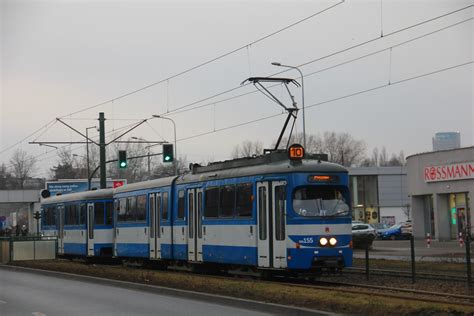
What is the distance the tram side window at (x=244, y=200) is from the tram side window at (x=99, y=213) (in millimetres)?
12205

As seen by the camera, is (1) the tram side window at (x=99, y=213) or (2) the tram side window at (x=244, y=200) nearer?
(2) the tram side window at (x=244, y=200)

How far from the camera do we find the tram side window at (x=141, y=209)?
87.5 ft

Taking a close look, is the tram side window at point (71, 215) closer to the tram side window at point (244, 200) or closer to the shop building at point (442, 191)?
the tram side window at point (244, 200)

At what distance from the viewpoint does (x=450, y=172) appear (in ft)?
157

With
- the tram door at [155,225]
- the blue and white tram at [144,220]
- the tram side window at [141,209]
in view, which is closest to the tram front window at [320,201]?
the blue and white tram at [144,220]

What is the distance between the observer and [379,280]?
1950 cm

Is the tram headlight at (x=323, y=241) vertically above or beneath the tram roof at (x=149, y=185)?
beneath

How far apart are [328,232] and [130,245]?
38.1ft

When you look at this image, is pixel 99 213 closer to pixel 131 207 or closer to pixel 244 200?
pixel 131 207

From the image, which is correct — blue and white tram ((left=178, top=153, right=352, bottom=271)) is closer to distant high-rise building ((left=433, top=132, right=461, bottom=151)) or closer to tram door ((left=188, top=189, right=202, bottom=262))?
tram door ((left=188, top=189, right=202, bottom=262))

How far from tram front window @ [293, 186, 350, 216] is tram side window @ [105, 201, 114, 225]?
13.8 m

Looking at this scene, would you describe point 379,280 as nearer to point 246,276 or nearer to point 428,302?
point 246,276

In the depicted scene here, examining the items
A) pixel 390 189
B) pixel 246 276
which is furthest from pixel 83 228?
pixel 390 189

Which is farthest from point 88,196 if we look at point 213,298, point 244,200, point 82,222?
point 213,298
